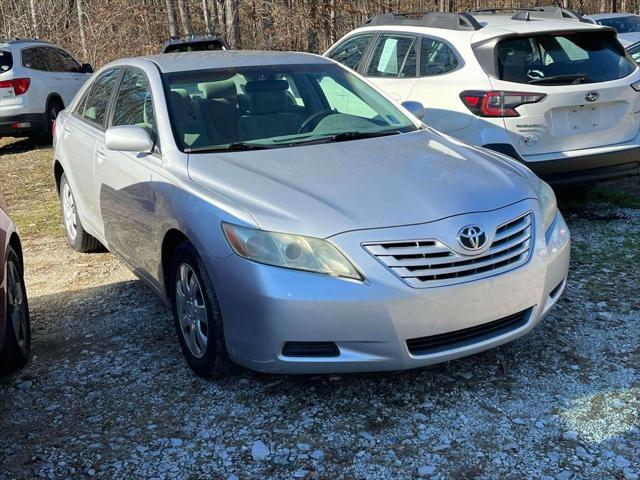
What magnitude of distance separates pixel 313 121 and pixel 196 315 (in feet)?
4.92

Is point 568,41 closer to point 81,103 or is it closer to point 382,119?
point 382,119

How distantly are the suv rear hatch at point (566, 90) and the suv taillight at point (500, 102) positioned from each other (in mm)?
13

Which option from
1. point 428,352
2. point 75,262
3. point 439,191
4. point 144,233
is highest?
point 439,191

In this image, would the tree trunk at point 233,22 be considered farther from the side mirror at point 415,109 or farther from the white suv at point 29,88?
the side mirror at point 415,109

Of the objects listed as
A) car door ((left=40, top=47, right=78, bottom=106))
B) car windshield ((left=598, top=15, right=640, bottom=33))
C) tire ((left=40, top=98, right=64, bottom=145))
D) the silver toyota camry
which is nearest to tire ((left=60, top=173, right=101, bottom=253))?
the silver toyota camry

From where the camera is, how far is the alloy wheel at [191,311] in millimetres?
3895

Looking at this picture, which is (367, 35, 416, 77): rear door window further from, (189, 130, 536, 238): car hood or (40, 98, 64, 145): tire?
(40, 98, 64, 145): tire

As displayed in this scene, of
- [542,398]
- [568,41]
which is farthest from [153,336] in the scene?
[568,41]

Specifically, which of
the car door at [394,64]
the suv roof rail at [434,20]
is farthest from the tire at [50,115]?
the car door at [394,64]

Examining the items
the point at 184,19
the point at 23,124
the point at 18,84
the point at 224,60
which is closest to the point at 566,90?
the point at 224,60

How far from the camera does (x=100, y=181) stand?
5.21m

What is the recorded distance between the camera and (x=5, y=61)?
1294cm

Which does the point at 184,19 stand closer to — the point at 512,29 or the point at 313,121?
the point at 512,29

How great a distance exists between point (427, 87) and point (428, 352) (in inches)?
143
